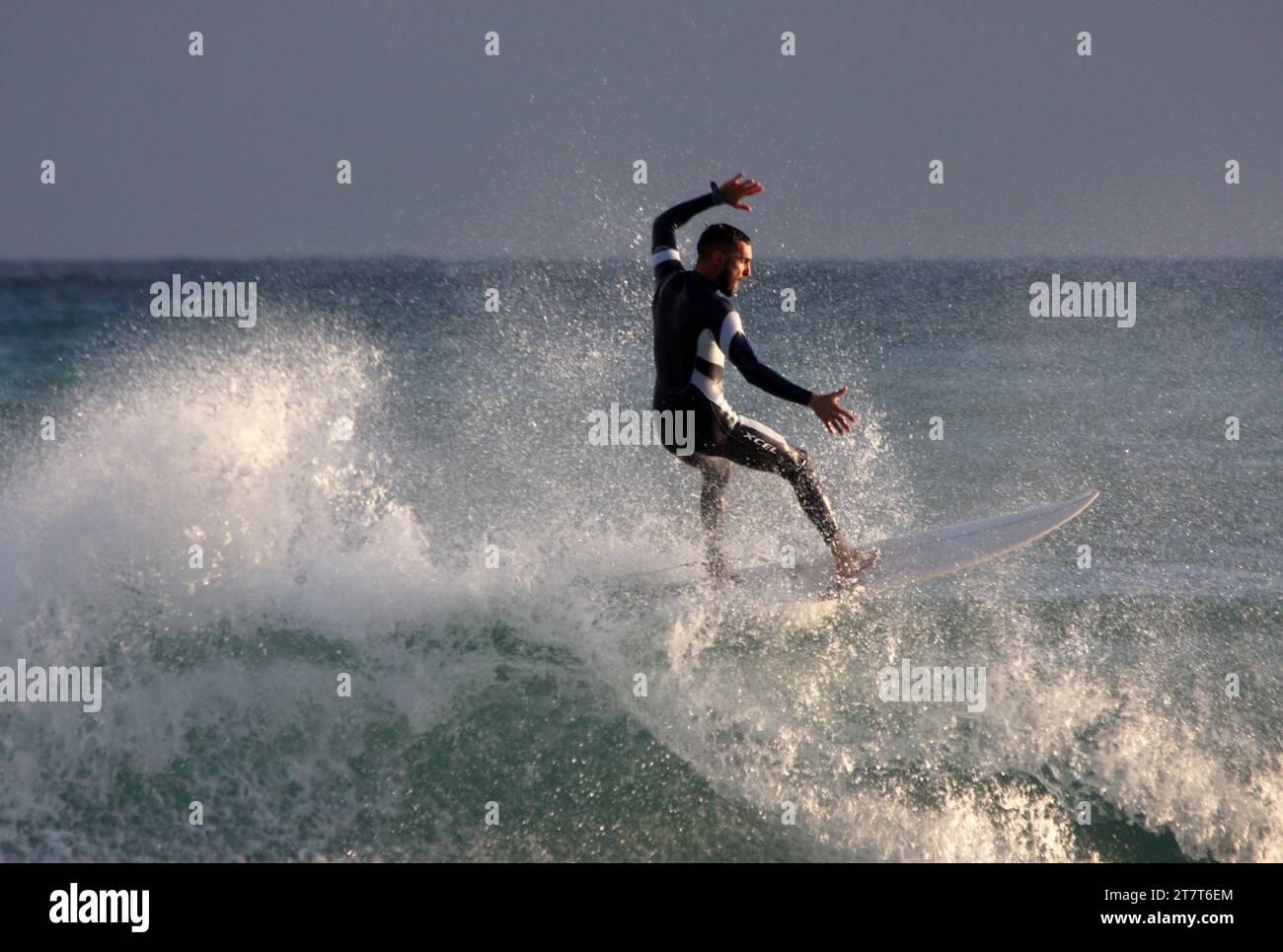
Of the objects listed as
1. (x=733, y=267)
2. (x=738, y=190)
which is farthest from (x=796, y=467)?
(x=738, y=190)

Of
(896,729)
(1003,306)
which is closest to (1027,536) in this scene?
(896,729)

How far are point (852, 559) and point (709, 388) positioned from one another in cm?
122

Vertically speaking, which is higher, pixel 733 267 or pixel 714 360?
pixel 733 267

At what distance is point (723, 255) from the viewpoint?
532cm

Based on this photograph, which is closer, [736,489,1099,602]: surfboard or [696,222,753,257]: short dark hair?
[696,222,753,257]: short dark hair

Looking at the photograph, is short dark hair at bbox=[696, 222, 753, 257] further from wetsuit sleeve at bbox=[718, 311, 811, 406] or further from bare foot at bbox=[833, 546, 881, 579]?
bare foot at bbox=[833, 546, 881, 579]

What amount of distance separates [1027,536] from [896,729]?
5.90 ft

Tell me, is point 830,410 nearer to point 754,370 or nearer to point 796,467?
point 754,370

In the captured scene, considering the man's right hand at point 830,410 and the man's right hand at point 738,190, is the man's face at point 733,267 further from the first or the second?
the man's right hand at point 830,410

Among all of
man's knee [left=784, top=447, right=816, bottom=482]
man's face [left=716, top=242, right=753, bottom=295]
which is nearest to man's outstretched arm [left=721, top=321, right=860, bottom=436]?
man's face [left=716, top=242, right=753, bottom=295]

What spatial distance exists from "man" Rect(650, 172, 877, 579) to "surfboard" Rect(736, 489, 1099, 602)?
0.77 ft

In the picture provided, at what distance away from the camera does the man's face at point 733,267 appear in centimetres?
532

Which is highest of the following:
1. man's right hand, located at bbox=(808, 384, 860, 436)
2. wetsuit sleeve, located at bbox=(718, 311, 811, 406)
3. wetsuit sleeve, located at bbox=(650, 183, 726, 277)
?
wetsuit sleeve, located at bbox=(650, 183, 726, 277)

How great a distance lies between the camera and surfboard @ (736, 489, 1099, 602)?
5922 mm
